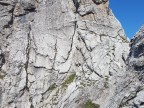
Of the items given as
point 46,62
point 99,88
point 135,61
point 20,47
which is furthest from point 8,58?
point 135,61

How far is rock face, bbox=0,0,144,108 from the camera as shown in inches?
2542

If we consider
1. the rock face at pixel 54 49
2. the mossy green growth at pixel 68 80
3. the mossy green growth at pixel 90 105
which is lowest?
the mossy green growth at pixel 90 105

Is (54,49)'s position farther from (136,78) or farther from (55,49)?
(136,78)

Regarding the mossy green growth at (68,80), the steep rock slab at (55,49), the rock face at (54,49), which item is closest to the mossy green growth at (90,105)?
the rock face at (54,49)

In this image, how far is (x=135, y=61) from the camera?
3894 centimetres

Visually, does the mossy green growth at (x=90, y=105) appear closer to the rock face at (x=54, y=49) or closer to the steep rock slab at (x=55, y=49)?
the rock face at (x=54, y=49)

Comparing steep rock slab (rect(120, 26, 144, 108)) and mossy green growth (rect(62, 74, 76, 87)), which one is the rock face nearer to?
mossy green growth (rect(62, 74, 76, 87))

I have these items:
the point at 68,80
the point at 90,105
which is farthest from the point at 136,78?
the point at 68,80

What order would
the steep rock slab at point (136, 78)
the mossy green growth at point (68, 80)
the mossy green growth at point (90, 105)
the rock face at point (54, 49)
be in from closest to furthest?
the steep rock slab at point (136, 78)
the mossy green growth at point (90, 105)
the mossy green growth at point (68, 80)
the rock face at point (54, 49)

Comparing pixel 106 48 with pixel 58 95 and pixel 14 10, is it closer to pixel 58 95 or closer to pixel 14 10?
pixel 58 95

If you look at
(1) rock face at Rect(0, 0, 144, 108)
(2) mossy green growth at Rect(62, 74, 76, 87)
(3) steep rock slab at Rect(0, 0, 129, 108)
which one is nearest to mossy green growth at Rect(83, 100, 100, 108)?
(1) rock face at Rect(0, 0, 144, 108)

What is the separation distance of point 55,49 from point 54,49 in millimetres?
207

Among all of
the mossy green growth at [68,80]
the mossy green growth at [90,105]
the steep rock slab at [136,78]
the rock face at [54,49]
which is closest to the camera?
the steep rock slab at [136,78]

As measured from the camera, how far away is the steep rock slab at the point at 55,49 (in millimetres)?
64625
